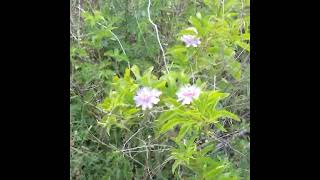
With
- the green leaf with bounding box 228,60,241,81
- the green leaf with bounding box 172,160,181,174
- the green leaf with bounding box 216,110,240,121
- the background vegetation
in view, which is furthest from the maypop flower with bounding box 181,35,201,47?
the green leaf with bounding box 172,160,181,174

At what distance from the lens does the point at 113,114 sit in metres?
2.17

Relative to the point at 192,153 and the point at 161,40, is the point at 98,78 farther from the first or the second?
the point at 192,153

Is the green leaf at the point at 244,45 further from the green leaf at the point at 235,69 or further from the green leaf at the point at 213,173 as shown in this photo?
the green leaf at the point at 213,173

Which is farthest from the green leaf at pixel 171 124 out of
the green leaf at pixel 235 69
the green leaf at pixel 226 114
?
the green leaf at pixel 235 69

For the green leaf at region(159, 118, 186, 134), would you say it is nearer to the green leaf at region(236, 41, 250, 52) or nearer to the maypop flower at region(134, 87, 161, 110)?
the maypop flower at region(134, 87, 161, 110)

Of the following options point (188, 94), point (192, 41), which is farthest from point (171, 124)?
point (192, 41)

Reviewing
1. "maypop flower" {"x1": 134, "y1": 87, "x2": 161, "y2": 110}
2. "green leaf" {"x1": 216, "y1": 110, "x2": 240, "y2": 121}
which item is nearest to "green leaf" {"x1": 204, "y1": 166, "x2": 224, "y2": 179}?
"green leaf" {"x1": 216, "y1": 110, "x2": 240, "y2": 121}

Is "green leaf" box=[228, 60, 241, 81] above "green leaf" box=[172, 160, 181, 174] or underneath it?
above

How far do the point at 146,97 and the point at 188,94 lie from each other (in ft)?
0.42

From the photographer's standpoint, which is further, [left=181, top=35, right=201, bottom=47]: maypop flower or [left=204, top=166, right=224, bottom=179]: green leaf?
[left=181, top=35, right=201, bottom=47]: maypop flower

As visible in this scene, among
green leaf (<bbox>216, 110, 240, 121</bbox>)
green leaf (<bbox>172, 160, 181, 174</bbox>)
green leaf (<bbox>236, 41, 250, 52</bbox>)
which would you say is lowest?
green leaf (<bbox>172, 160, 181, 174</bbox>)

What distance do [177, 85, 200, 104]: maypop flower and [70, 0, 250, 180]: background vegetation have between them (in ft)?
0.09

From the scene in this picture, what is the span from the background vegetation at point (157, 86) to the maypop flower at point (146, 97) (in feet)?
0.07

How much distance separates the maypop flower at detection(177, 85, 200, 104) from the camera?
2.10m
